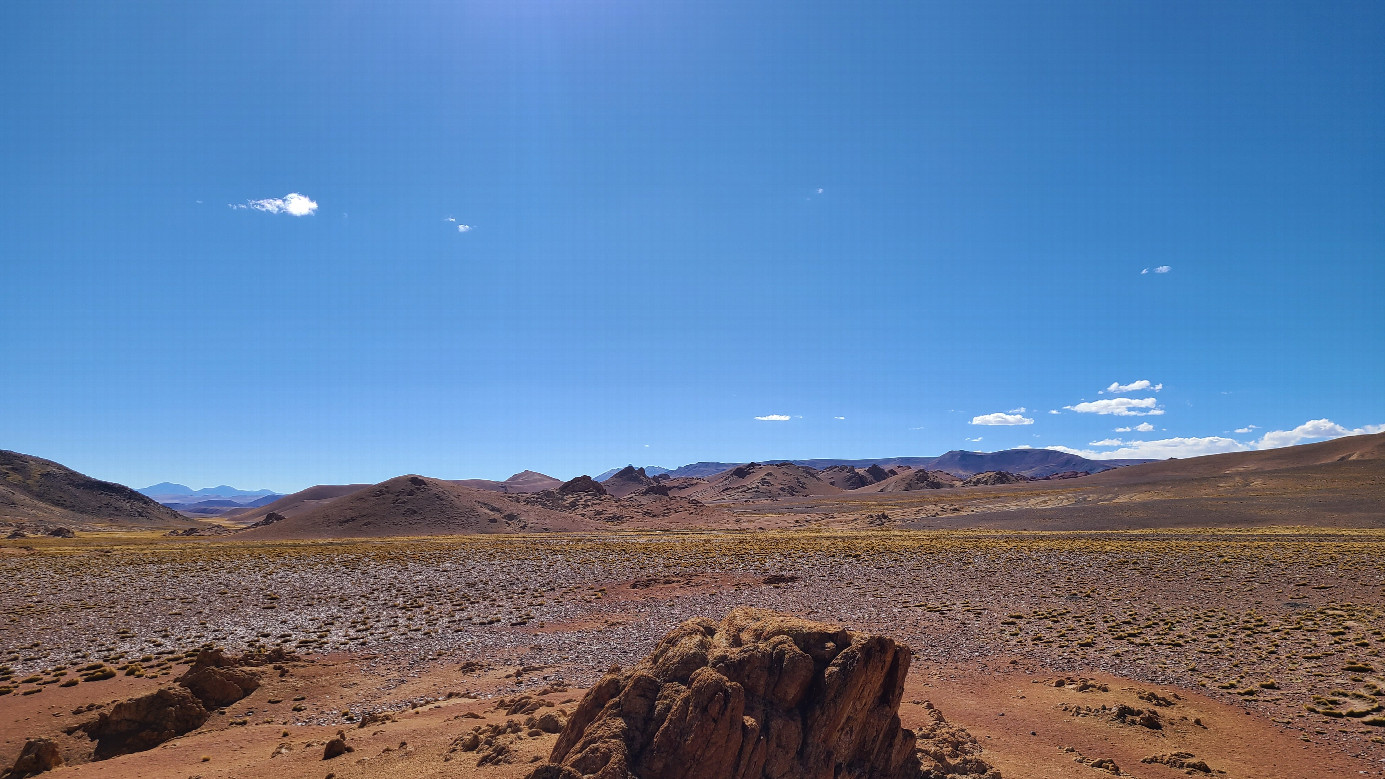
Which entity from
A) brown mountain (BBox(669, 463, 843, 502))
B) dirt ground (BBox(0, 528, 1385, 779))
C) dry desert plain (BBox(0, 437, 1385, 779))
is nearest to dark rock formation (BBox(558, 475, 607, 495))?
brown mountain (BBox(669, 463, 843, 502))

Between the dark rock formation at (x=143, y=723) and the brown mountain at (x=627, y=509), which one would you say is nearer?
the dark rock formation at (x=143, y=723)

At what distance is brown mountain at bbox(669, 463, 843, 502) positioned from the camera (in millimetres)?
168375

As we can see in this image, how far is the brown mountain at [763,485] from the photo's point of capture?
552 ft

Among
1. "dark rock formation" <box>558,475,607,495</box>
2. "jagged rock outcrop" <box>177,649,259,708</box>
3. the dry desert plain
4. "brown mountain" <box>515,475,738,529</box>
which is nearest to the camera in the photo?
the dry desert plain

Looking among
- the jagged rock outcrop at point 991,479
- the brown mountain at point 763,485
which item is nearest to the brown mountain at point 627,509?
the brown mountain at point 763,485

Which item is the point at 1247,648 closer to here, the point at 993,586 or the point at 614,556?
the point at 993,586

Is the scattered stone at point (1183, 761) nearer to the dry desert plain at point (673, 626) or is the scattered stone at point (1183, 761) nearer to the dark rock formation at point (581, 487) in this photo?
the dry desert plain at point (673, 626)

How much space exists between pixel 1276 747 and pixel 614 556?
38853mm

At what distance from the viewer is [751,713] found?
10.1m

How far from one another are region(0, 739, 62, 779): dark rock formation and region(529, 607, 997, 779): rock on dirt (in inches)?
432

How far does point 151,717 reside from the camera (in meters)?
14.7

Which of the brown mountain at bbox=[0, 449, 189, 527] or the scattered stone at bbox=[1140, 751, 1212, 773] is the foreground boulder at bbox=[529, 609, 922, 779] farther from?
the brown mountain at bbox=[0, 449, 189, 527]

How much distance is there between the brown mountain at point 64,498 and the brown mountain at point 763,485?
378 ft

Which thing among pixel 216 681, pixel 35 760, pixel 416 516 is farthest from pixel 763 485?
pixel 35 760
